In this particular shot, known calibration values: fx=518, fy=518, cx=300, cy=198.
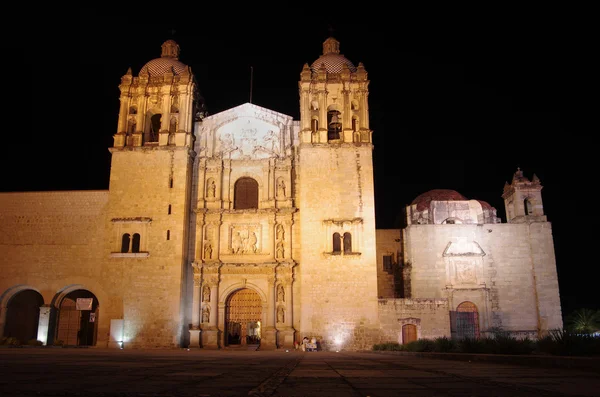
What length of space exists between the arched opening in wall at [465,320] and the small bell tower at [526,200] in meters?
5.61

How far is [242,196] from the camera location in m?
28.0

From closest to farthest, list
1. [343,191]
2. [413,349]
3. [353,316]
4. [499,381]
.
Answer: [499,381] → [413,349] → [353,316] → [343,191]

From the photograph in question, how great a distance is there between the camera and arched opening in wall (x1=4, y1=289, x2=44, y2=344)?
1052 inches

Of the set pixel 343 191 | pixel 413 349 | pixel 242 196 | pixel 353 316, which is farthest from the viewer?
pixel 242 196

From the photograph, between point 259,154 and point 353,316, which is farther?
point 259,154

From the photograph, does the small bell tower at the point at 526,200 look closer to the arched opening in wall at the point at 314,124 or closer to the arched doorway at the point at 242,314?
the arched opening in wall at the point at 314,124

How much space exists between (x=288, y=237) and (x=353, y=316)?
520 cm

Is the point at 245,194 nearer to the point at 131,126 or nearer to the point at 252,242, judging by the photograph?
the point at 252,242

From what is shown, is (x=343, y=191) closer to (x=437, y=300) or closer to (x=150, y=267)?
(x=437, y=300)

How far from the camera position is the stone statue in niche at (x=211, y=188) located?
2753 centimetres

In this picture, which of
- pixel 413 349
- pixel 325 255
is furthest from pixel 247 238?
pixel 413 349

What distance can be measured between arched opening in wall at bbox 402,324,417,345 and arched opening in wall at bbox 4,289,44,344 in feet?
62.7

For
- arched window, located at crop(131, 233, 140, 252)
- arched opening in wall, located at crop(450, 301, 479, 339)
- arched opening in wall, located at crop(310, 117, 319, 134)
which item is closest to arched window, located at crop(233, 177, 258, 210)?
arched opening in wall, located at crop(310, 117, 319, 134)

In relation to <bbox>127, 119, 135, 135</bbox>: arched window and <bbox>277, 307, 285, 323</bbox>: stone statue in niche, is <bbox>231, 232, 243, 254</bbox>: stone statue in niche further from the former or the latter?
<bbox>127, 119, 135, 135</bbox>: arched window
